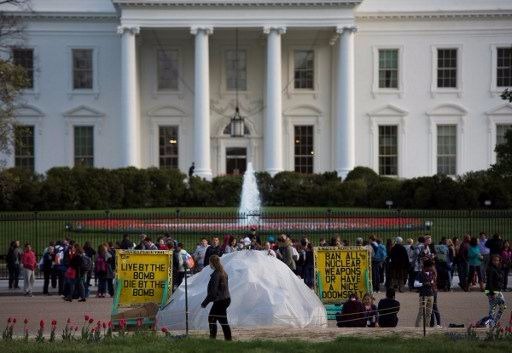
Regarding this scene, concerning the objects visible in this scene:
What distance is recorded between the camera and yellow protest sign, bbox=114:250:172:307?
18734 mm

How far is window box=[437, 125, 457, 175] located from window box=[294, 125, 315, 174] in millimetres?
6968

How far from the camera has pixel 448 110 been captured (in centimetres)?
5453

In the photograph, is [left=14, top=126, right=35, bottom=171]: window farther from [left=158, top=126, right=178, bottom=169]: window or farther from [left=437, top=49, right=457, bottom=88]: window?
[left=437, top=49, right=457, bottom=88]: window

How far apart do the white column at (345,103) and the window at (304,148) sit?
143 inches

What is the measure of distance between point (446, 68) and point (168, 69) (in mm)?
15050

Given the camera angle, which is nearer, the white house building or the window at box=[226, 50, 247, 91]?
the white house building

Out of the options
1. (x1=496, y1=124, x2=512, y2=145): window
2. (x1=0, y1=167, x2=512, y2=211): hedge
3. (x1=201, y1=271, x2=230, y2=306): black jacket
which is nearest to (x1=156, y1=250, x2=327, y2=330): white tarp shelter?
(x1=201, y1=271, x2=230, y2=306): black jacket

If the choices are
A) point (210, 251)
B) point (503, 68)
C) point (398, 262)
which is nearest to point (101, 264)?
point (210, 251)

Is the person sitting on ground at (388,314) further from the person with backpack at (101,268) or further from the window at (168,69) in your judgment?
the window at (168,69)

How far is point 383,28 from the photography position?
5409 centimetres

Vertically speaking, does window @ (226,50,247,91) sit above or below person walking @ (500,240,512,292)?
above

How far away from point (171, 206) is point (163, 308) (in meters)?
27.8

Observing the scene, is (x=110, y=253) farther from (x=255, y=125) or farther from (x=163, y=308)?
(x=255, y=125)

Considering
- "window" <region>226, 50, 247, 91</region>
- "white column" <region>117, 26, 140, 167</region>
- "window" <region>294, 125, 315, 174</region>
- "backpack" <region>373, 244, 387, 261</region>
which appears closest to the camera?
"backpack" <region>373, 244, 387, 261</region>
